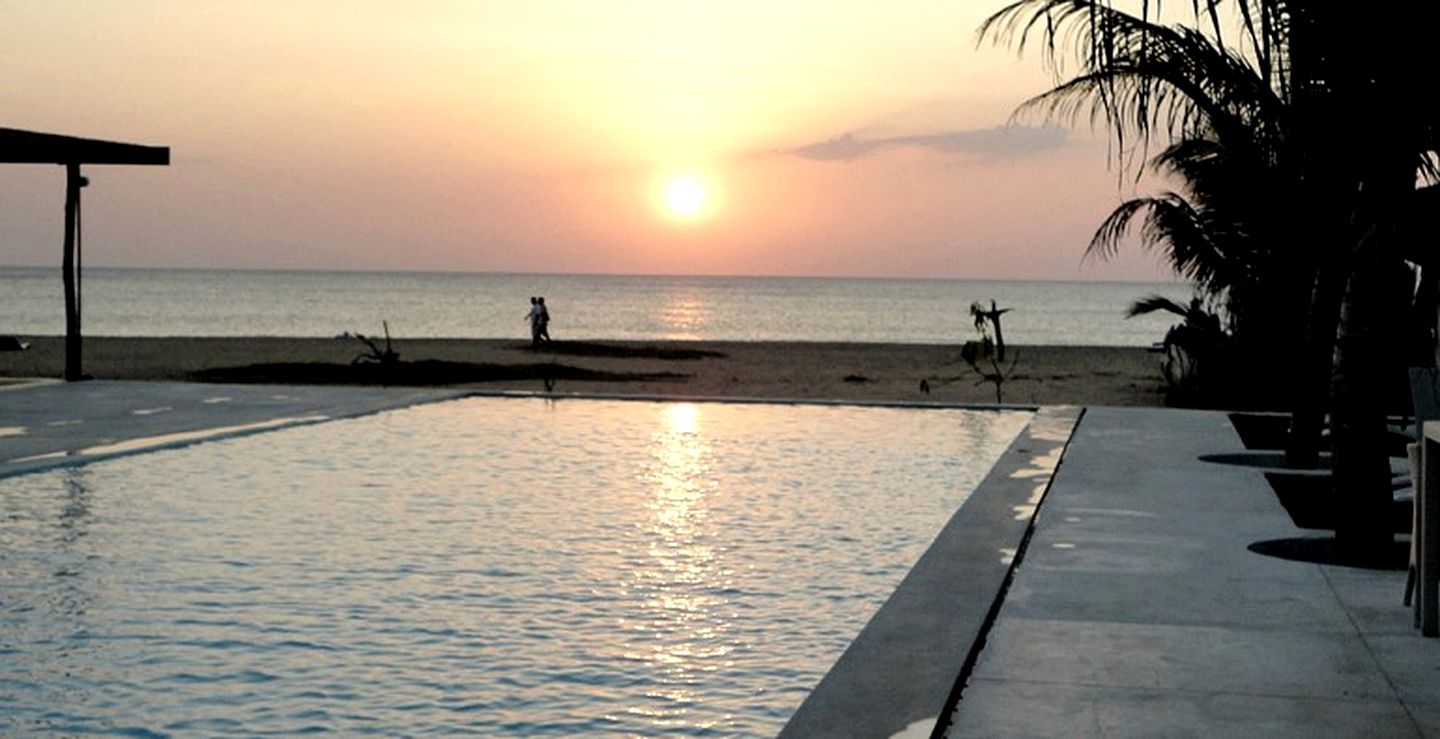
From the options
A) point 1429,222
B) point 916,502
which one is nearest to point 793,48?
point 916,502

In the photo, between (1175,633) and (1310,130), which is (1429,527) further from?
(1310,130)

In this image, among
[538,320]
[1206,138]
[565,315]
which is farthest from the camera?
[565,315]

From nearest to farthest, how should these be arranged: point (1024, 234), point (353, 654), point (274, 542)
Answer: point (353, 654) → point (274, 542) → point (1024, 234)

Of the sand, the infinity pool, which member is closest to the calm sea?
the sand

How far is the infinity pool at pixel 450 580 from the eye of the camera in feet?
19.1

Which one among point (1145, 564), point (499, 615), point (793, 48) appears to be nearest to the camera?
point (499, 615)

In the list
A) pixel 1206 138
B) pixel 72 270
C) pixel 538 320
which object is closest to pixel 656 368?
pixel 538 320

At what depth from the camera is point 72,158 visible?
60.2ft

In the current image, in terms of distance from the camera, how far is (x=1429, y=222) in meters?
6.72

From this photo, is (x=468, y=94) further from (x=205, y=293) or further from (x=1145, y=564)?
(x=205, y=293)

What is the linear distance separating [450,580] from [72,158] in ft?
39.8

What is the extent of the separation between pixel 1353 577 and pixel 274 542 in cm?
531

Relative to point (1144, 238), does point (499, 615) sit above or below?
below

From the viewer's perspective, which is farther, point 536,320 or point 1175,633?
point 536,320
